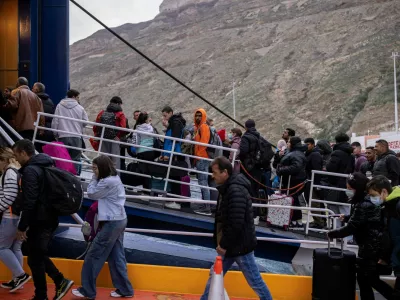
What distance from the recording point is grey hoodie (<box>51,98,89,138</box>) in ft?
29.0

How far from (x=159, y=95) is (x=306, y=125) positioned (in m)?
33.5

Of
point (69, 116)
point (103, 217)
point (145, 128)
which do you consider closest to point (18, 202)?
point (103, 217)

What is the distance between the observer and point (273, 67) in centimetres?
10056

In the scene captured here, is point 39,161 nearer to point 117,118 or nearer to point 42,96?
point 117,118

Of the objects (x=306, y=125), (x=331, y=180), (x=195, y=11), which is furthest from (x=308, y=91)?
(x=195, y=11)

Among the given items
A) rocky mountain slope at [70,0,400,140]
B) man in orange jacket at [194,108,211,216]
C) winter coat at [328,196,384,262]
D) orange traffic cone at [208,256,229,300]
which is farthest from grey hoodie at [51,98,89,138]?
rocky mountain slope at [70,0,400,140]

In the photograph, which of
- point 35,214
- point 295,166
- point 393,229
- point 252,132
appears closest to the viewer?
point 35,214

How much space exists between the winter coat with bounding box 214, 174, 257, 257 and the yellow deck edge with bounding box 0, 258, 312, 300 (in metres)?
1.42

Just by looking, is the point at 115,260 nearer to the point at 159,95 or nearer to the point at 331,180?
the point at 331,180

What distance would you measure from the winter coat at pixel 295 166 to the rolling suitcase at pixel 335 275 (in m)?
3.30

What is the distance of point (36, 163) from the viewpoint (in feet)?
19.5

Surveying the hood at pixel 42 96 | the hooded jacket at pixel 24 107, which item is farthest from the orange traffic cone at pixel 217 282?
the hood at pixel 42 96

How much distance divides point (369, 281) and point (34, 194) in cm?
356

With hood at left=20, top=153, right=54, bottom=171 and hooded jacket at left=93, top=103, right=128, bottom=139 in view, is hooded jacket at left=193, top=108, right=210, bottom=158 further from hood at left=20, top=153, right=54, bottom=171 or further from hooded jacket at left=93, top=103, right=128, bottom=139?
hood at left=20, top=153, right=54, bottom=171
